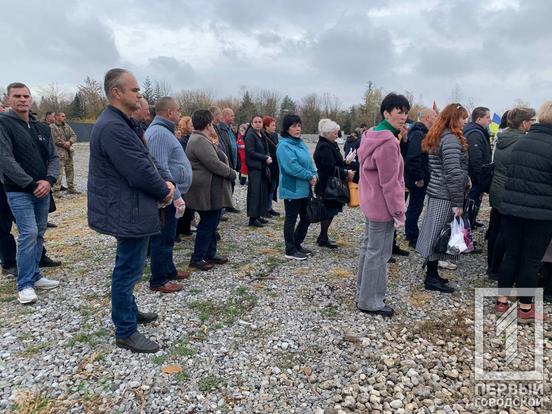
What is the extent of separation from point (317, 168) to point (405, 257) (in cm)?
198

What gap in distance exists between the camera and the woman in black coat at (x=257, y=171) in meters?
7.67

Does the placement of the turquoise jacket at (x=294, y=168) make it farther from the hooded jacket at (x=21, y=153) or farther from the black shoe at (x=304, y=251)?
the hooded jacket at (x=21, y=153)

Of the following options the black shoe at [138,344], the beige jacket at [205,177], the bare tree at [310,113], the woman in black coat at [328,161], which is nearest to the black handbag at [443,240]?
the woman in black coat at [328,161]

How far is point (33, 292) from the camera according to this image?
451 centimetres

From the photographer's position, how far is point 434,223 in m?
4.69

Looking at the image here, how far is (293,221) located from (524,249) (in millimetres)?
3032

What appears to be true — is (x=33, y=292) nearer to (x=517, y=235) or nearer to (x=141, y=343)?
(x=141, y=343)

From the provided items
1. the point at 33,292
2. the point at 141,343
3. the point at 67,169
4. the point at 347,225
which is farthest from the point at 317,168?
the point at 67,169

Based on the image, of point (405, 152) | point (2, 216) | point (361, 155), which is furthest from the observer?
point (405, 152)

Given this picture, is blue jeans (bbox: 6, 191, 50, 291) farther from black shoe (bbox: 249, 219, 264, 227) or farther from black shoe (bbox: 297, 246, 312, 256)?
black shoe (bbox: 249, 219, 264, 227)

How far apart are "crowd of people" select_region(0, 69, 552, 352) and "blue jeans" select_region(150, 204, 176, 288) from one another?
0.04ft

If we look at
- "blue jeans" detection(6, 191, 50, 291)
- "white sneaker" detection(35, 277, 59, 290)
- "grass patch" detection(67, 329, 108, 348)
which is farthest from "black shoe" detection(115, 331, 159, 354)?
"white sneaker" detection(35, 277, 59, 290)

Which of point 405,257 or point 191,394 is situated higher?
point 405,257

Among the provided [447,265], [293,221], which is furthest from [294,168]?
[447,265]
